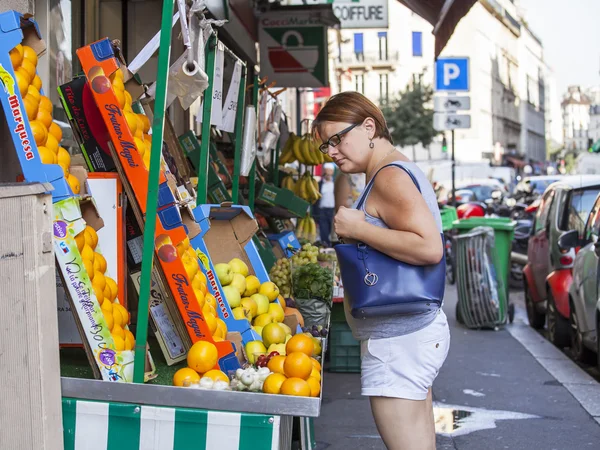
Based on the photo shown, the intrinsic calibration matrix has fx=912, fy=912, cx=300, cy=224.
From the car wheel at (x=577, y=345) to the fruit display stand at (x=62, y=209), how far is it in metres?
6.04

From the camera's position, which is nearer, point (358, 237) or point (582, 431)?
point (358, 237)

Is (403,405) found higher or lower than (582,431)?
higher

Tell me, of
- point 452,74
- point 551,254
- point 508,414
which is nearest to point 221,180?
point 508,414

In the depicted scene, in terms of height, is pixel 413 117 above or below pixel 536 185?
above

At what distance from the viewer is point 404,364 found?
318cm

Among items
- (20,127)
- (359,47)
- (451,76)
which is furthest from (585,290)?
(359,47)

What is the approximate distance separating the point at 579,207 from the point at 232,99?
5.60m

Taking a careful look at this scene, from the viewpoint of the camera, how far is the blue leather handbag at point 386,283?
315 cm

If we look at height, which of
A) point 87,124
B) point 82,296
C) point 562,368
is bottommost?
point 562,368

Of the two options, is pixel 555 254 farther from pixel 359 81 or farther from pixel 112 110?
pixel 359 81

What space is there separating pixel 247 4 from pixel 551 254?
4.70 meters

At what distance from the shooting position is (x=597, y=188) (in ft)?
33.6

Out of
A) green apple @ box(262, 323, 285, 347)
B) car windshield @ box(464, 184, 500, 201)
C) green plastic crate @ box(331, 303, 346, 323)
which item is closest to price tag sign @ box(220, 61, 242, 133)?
green apple @ box(262, 323, 285, 347)

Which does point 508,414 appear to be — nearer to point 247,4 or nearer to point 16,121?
point 16,121
